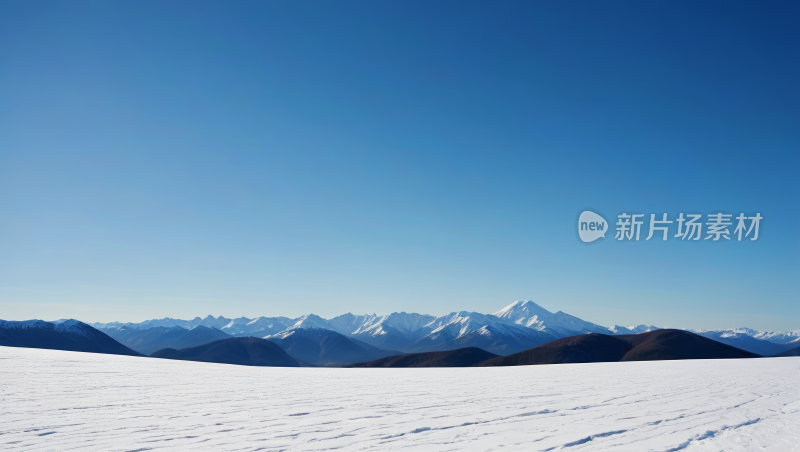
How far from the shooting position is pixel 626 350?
16900cm

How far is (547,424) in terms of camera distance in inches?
385

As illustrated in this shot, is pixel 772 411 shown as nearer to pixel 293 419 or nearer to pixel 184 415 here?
pixel 293 419

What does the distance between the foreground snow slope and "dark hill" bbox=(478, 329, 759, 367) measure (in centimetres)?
15503

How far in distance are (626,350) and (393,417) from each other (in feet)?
629

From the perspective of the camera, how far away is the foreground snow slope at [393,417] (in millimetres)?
8188

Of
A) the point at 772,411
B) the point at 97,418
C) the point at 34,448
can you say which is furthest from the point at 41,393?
the point at 772,411

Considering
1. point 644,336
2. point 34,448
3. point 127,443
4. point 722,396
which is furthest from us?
point 644,336

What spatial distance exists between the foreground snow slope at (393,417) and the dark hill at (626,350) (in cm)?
15503

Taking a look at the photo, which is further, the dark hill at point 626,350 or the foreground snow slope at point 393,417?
the dark hill at point 626,350

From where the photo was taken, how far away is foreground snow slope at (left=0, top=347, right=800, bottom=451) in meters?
8.19

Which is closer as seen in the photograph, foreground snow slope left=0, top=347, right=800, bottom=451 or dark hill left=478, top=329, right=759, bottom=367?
foreground snow slope left=0, top=347, right=800, bottom=451

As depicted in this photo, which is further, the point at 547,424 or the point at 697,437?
the point at 547,424

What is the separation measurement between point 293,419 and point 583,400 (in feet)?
31.5

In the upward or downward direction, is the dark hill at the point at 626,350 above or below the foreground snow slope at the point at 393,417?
below
